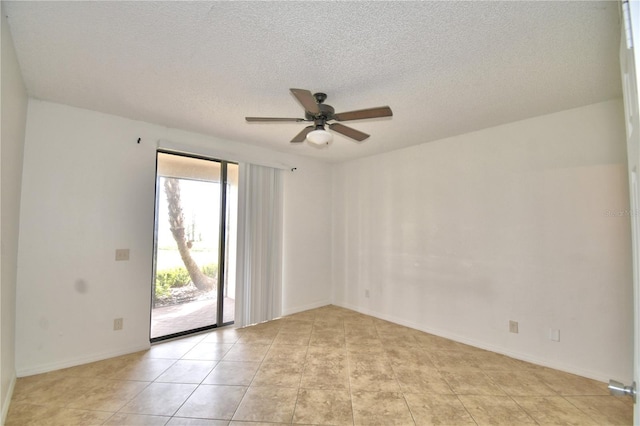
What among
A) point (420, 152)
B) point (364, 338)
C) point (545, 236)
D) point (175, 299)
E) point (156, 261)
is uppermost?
point (420, 152)

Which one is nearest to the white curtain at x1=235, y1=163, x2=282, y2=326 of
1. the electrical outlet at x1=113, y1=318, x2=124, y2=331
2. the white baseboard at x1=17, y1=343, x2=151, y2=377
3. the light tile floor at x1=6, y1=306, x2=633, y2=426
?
the light tile floor at x1=6, y1=306, x2=633, y2=426

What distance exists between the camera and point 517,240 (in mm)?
2939

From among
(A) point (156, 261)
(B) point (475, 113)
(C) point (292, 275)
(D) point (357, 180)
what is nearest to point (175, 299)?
(A) point (156, 261)

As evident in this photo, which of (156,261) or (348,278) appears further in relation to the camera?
(348,278)

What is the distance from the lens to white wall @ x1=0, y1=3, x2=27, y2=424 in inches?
68.2

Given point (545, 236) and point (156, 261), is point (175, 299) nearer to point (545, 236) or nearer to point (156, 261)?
point (156, 261)

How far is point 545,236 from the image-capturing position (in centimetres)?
276

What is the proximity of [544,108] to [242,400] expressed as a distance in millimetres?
3764

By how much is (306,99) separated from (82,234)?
2.64m

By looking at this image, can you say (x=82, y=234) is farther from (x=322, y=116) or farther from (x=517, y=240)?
(x=517, y=240)

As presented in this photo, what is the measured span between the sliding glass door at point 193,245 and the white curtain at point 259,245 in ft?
0.64

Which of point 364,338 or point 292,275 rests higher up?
point 292,275

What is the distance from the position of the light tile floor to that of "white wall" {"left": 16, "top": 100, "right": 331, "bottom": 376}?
286 millimetres

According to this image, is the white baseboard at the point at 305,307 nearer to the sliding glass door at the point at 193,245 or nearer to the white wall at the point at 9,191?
the sliding glass door at the point at 193,245
